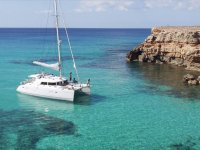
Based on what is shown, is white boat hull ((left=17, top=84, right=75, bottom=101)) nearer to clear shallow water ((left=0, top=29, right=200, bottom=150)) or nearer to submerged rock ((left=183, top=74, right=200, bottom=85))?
clear shallow water ((left=0, top=29, right=200, bottom=150))

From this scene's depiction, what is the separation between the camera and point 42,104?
43.2 meters

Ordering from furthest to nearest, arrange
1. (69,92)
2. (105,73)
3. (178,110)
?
(105,73) < (69,92) < (178,110)

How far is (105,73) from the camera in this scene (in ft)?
210

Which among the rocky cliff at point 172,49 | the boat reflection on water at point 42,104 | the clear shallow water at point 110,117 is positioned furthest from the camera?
the rocky cliff at point 172,49

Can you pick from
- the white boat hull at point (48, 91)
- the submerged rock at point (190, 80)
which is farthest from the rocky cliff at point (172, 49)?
the white boat hull at point (48, 91)

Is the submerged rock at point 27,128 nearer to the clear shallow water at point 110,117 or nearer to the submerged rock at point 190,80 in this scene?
the clear shallow water at point 110,117

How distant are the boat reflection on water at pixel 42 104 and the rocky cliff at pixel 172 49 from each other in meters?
30.9

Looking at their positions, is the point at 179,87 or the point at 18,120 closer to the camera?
the point at 18,120

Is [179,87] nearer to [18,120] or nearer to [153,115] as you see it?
[153,115]

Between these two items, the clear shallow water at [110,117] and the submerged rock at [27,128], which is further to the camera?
the clear shallow water at [110,117]

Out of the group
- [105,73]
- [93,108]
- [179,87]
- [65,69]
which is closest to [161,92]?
[179,87]

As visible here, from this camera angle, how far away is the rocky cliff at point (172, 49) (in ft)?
218

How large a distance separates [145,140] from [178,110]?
1043 centimetres

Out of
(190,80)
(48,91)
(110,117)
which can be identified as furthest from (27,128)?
(190,80)
